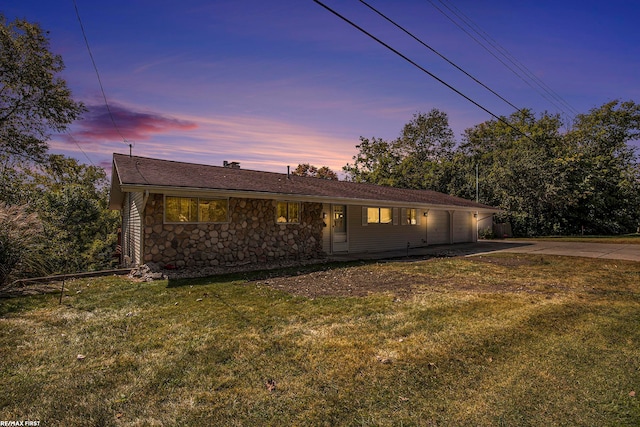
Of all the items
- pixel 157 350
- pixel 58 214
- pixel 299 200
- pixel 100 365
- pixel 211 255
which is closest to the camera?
pixel 100 365

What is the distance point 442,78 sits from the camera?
9.67 metres

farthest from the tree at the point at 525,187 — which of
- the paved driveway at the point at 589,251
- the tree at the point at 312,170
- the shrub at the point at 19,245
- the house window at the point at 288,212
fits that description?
the shrub at the point at 19,245

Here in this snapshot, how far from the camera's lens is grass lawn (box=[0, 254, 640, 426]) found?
9.39ft

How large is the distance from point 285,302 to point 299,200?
6.67 meters

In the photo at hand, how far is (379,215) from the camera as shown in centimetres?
1673

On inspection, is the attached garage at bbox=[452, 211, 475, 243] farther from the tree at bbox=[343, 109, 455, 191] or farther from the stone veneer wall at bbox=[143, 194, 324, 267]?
the tree at bbox=[343, 109, 455, 191]

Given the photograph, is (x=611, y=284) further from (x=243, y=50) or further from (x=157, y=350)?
(x=243, y=50)

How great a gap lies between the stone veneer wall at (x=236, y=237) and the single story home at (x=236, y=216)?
0.09 feet

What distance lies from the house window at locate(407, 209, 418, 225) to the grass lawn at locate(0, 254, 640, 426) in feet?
36.7

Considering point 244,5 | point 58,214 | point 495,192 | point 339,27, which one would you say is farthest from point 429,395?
point 495,192

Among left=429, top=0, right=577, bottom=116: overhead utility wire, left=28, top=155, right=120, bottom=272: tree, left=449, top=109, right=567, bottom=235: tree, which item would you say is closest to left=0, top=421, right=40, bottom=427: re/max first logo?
left=429, top=0, right=577, bottom=116: overhead utility wire

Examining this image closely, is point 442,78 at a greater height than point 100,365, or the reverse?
point 442,78

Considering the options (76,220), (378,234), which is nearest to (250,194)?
(378,234)

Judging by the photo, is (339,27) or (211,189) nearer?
(339,27)
